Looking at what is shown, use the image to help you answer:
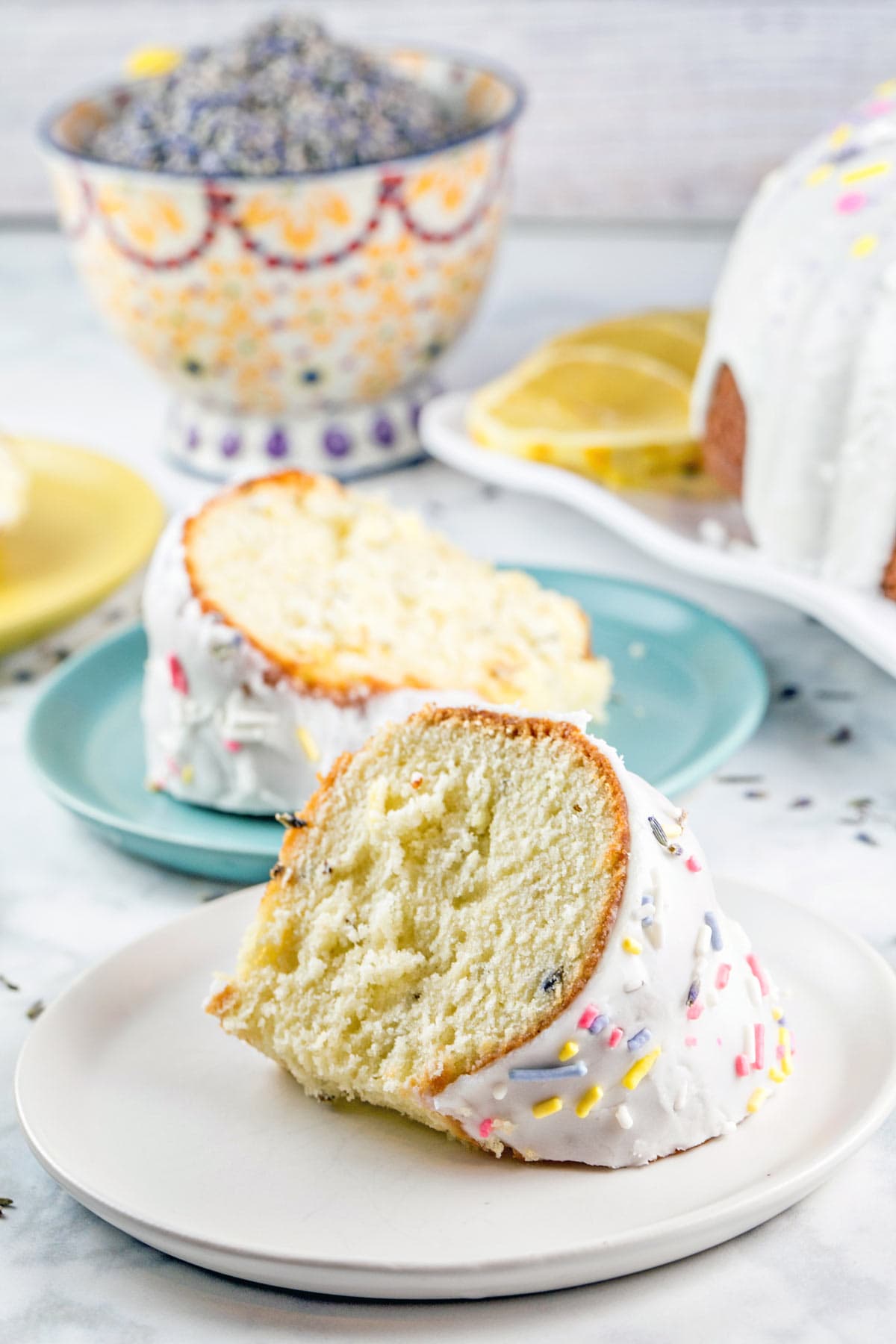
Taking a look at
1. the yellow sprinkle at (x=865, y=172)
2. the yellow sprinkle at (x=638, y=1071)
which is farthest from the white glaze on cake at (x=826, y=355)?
the yellow sprinkle at (x=638, y=1071)

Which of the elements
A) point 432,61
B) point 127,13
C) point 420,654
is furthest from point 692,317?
point 127,13

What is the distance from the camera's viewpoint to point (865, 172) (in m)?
1.70

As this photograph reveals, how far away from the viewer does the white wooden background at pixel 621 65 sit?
9.44ft

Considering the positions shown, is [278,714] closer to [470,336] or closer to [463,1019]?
[463,1019]

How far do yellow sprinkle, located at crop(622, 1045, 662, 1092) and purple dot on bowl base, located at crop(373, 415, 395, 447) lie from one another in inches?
57.4

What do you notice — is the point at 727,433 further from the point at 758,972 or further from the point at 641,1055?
the point at 641,1055

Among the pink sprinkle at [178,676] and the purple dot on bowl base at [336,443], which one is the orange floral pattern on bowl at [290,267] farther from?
the pink sprinkle at [178,676]

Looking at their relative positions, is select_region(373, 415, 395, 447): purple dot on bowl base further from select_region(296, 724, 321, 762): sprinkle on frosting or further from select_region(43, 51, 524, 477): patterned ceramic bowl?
select_region(296, 724, 321, 762): sprinkle on frosting

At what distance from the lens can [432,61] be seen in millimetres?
2402

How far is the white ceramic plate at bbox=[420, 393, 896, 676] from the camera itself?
1608 millimetres

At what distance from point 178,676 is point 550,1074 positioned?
2.16 feet

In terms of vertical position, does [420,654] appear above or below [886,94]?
below

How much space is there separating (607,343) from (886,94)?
1.89 feet

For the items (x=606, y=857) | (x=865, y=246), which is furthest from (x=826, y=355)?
(x=606, y=857)
